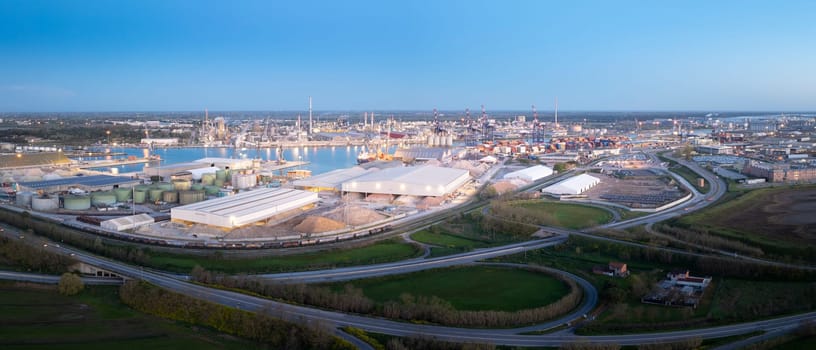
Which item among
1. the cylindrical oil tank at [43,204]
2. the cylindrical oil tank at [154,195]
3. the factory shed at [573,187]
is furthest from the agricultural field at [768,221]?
the cylindrical oil tank at [43,204]

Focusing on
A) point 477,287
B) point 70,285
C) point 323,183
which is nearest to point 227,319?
point 70,285

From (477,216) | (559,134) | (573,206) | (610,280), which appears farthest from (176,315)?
(559,134)

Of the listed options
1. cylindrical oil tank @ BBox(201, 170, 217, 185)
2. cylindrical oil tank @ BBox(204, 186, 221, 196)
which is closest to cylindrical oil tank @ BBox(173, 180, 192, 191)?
cylindrical oil tank @ BBox(204, 186, 221, 196)

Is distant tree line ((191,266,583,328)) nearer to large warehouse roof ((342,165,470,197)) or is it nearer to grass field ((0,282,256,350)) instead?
grass field ((0,282,256,350))

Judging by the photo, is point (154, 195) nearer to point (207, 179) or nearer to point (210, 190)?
point (210, 190)

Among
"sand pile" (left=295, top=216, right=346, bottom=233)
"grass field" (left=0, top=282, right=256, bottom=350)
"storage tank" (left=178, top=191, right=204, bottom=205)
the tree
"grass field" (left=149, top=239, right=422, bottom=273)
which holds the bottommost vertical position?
"grass field" (left=0, top=282, right=256, bottom=350)
